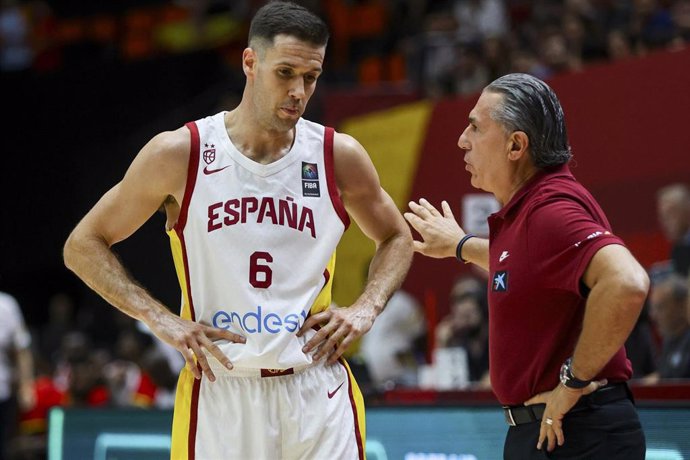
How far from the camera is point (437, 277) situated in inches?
487

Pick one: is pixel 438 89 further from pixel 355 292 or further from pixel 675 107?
pixel 675 107

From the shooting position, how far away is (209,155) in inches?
162

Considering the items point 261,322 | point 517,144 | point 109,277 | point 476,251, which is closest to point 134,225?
point 109,277

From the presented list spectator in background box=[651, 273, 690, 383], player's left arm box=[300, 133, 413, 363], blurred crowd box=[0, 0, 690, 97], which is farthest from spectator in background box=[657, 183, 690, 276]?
player's left arm box=[300, 133, 413, 363]

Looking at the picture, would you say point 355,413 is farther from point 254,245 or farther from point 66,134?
point 66,134

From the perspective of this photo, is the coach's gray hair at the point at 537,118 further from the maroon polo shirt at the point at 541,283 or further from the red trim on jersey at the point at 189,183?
the red trim on jersey at the point at 189,183

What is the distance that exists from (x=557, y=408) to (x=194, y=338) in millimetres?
1237

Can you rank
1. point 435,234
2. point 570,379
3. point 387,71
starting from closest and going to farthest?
point 570,379
point 435,234
point 387,71

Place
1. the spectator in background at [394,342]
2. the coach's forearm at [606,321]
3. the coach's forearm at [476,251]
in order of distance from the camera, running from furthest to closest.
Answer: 1. the spectator in background at [394,342]
2. the coach's forearm at [476,251]
3. the coach's forearm at [606,321]

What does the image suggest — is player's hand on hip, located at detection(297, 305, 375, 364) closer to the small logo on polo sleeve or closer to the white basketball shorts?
the white basketball shorts

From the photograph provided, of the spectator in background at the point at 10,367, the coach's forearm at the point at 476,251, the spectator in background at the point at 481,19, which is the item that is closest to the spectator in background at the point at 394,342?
the spectator in background at the point at 10,367

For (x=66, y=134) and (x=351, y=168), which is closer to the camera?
(x=351, y=168)

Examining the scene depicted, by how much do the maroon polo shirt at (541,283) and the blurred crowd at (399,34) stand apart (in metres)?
7.13

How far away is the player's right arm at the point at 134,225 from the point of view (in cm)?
402
